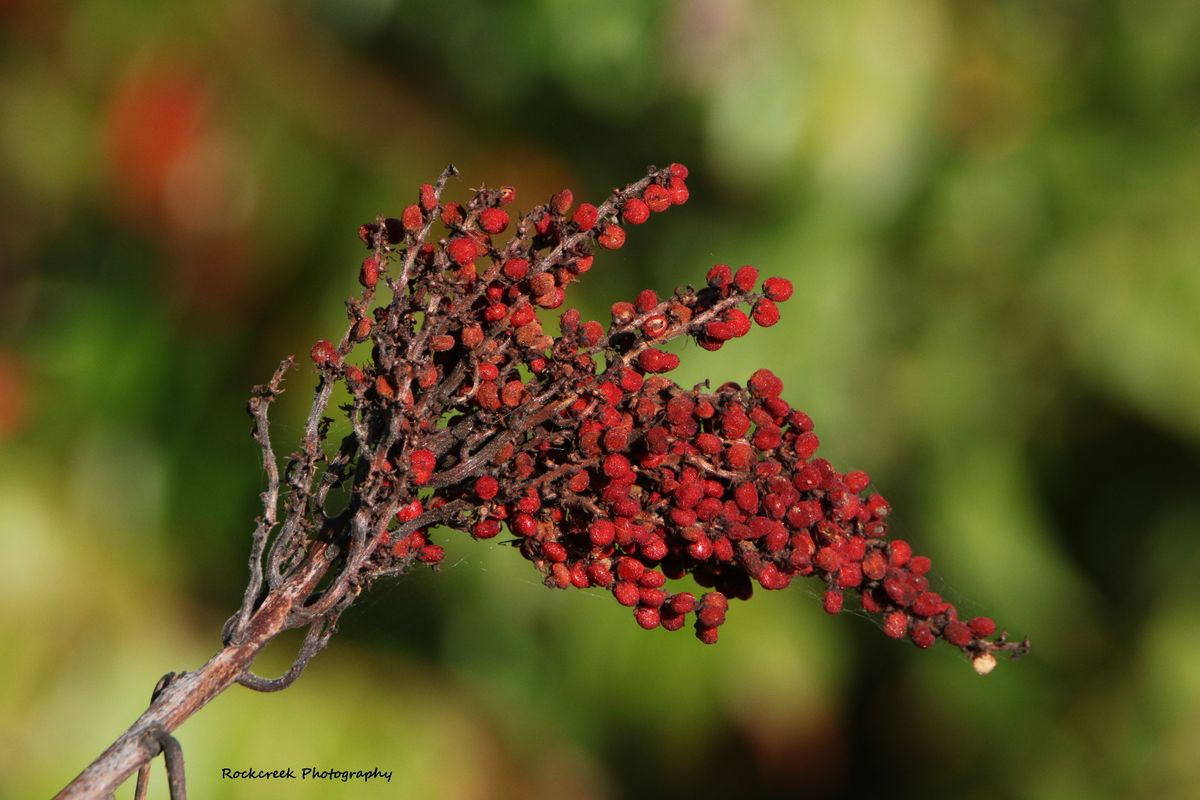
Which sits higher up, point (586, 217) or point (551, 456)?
point (586, 217)

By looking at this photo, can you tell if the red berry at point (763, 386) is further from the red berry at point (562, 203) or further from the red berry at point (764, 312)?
the red berry at point (562, 203)

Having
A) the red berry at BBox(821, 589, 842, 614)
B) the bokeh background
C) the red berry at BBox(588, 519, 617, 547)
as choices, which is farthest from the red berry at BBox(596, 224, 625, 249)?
the bokeh background

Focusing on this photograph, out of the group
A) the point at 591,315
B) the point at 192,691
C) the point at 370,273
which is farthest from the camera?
the point at 591,315

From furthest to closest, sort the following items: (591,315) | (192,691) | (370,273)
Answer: (591,315)
(370,273)
(192,691)

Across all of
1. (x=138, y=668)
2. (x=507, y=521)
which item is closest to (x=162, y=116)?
(x=138, y=668)

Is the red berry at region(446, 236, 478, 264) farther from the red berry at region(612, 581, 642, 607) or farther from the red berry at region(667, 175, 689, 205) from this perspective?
the red berry at region(612, 581, 642, 607)

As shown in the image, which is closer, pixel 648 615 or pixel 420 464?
pixel 420 464

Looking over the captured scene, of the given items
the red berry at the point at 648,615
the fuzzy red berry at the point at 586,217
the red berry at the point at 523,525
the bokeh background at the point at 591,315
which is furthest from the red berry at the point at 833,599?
the bokeh background at the point at 591,315

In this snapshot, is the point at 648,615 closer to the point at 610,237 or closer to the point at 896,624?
the point at 896,624

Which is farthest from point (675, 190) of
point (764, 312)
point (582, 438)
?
point (582, 438)
